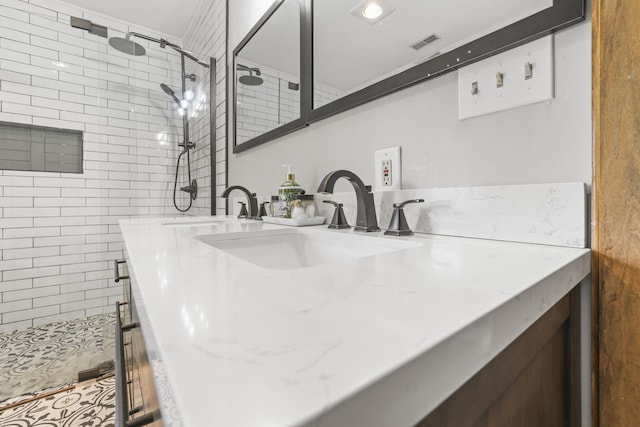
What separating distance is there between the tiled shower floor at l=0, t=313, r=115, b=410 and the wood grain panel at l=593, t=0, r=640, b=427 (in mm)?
2175

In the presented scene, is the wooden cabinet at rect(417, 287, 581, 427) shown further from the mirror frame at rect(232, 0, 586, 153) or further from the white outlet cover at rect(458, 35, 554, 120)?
the mirror frame at rect(232, 0, 586, 153)

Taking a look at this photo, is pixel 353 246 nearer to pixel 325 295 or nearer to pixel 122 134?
pixel 325 295

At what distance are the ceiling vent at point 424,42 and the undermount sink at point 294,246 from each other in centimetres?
54

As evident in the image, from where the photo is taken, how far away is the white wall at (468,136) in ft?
1.86

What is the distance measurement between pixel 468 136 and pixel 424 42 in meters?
0.29

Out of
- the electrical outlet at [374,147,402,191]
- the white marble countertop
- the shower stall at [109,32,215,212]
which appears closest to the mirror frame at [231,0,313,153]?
the electrical outlet at [374,147,402,191]

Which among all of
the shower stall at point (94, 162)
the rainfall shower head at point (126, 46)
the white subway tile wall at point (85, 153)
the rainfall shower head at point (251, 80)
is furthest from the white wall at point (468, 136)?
the rainfall shower head at point (126, 46)

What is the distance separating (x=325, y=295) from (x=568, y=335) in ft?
1.60

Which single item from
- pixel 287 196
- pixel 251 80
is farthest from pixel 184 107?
pixel 287 196

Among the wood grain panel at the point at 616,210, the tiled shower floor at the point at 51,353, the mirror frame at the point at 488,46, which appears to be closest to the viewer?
the wood grain panel at the point at 616,210

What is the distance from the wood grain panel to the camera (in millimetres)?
472

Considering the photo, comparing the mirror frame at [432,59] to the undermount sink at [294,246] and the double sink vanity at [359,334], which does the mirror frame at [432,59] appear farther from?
the undermount sink at [294,246]

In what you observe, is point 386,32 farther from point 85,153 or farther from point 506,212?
point 85,153

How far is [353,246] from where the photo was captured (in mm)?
768
